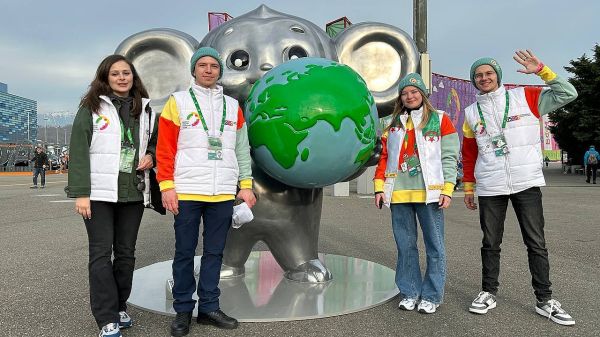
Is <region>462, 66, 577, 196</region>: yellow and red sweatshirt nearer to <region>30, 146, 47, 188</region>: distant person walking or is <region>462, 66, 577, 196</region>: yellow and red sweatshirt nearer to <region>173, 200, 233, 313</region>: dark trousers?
<region>173, 200, 233, 313</region>: dark trousers

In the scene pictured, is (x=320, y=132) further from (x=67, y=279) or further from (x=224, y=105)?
(x=67, y=279)

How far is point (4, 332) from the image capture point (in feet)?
8.97

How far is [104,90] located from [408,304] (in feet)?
7.00

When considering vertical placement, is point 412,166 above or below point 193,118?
below

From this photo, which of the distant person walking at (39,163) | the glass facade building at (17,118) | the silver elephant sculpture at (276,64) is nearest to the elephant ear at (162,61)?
the silver elephant sculpture at (276,64)

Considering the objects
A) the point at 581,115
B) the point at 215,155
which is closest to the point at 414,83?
the point at 215,155

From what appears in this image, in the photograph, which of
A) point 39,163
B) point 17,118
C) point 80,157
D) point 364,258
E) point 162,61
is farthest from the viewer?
point 17,118

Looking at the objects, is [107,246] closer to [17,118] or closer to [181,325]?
[181,325]

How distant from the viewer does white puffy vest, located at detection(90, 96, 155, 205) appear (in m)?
2.46

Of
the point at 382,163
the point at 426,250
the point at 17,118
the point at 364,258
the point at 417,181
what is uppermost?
the point at 17,118

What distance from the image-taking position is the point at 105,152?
249 cm

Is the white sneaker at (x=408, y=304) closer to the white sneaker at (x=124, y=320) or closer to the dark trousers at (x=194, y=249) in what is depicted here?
the dark trousers at (x=194, y=249)

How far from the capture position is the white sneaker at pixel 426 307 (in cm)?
297

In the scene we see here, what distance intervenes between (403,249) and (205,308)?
4.09ft
